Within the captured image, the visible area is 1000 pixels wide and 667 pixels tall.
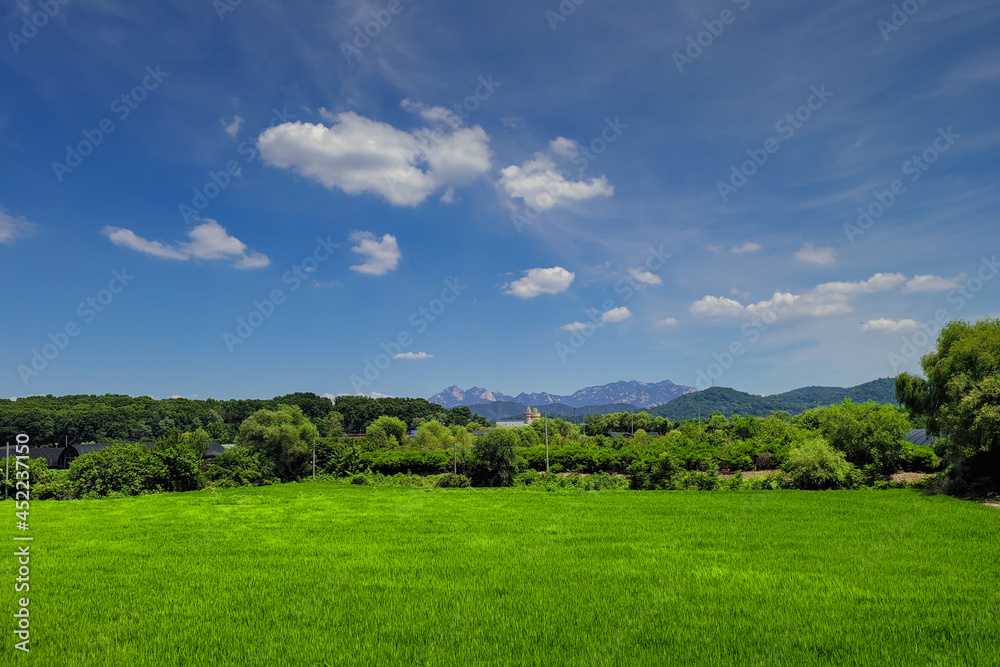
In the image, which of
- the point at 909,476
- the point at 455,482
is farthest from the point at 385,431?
the point at 909,476

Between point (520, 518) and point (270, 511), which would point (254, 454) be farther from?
point (520, 518)

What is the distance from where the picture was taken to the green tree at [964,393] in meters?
19.6

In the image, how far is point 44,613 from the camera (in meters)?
7.87

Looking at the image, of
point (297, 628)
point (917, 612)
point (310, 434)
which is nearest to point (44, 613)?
point (297, 628)

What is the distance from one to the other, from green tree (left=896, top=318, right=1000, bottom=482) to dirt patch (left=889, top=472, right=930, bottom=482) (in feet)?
16.9

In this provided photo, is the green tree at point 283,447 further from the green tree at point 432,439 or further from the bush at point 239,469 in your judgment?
the green tree at point 432,439

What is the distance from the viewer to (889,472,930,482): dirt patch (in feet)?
93.9

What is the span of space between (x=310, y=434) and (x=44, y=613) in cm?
4536

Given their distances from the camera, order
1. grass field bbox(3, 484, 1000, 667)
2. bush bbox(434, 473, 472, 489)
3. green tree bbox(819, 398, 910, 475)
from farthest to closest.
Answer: bush bbox(434, 473, 472, 489) < green tree bbox(819, 398, 910, 475) < grass field bbox(3, 484, 1000, 667)

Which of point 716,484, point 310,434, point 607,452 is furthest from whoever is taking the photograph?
point 310,434

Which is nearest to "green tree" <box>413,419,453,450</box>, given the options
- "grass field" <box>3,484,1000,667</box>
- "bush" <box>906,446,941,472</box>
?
"bush" <box>906,446,941,472</box>

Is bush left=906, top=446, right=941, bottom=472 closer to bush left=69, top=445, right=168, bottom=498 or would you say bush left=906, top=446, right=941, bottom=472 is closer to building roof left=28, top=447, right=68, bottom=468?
bush left=69, top=445, right=168, bottom=498

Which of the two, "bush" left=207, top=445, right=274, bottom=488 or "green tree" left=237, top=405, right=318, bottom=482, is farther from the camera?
"green tree" left=237, top=405, right=318, bottom=482

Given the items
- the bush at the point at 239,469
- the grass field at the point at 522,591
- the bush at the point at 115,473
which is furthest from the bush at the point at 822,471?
the bush at the point at 115,473
